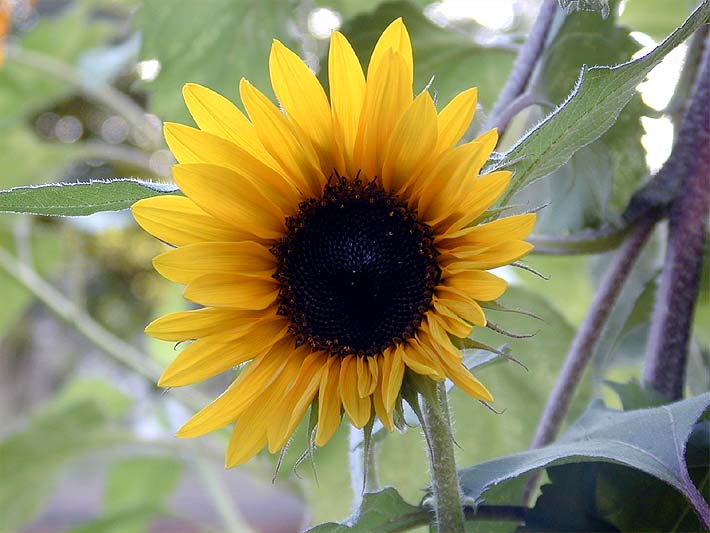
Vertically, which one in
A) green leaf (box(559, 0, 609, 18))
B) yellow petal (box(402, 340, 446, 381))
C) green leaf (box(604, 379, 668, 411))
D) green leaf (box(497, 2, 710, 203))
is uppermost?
green leaf (box(559, 0, 609, 18))

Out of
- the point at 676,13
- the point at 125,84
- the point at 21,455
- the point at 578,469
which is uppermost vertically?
the point at 125,84

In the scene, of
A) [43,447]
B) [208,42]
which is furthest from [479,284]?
[43,447]

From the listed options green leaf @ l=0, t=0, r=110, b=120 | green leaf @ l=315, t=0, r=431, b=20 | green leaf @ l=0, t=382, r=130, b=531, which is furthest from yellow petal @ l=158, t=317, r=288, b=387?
green leaf @ l=0, t=0, r=110, b=120

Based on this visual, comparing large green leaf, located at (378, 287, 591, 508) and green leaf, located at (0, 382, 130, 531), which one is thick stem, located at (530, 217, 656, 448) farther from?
green leaf, located at (0, 382, 130, 531)

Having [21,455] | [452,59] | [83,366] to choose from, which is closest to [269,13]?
[452,59]

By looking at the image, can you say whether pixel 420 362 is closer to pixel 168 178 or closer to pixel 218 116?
pixel 218 116

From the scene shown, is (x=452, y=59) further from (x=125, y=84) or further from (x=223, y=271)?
(x=125, y=84)
